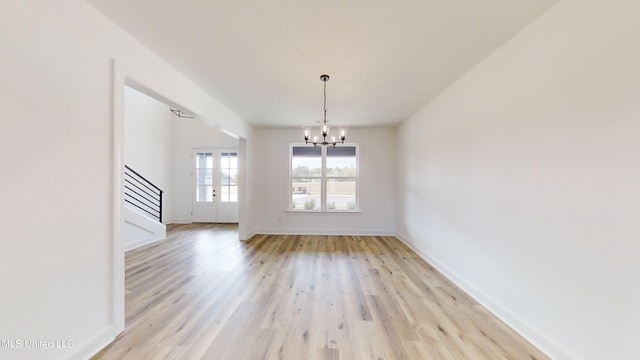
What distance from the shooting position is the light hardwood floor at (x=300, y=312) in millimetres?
1994

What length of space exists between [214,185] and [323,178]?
3839 mm

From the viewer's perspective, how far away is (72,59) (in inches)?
69.8

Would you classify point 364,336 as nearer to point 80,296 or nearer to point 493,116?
point 80,296

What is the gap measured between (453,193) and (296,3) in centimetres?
292

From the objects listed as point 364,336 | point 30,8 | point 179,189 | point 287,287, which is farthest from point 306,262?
point 179,189

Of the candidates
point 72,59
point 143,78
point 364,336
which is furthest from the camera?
point 143,78

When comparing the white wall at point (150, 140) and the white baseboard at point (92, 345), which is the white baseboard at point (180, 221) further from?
the white baseboard at point (92, 345)

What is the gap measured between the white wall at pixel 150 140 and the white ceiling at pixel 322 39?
14.8 ft

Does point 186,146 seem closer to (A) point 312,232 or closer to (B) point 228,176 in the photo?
(B) point 228,176

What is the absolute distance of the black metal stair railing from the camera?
6188 millimetres

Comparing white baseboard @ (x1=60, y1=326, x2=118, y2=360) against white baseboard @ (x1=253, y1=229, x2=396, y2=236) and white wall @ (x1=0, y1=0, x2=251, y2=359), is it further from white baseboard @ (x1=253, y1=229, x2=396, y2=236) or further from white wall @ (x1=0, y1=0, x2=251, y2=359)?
white baseboard @ (x1=253, y1=229, x2=396, y2=236)

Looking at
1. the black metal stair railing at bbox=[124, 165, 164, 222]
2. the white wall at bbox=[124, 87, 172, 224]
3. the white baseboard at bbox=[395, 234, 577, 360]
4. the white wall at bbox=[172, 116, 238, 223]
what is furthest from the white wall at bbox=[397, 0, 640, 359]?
the white wall at bbox=[124, 87, 172, 224]

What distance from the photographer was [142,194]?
22.2ft

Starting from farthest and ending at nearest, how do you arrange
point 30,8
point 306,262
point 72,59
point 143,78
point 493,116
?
1. point 306,262
2. point 493,116
3. point 143,78
4. point 72,59
5. point 30,8
